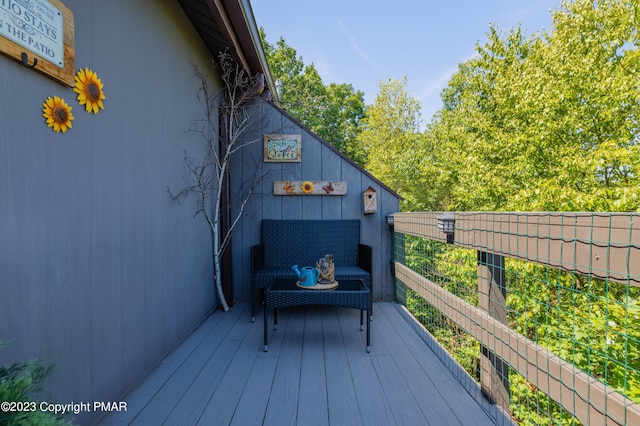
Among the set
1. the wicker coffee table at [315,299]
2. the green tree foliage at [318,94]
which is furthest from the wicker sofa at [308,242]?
the green tree foliage at [318,94]

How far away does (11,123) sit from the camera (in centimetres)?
116

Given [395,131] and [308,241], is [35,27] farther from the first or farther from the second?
[395,131]

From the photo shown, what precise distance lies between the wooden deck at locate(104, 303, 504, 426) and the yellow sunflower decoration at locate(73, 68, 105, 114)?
1.61 meters

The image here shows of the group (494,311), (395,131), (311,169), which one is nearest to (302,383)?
(494,311)

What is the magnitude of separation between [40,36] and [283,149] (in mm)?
2659

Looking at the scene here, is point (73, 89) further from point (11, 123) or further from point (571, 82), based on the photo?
point (571, 82)

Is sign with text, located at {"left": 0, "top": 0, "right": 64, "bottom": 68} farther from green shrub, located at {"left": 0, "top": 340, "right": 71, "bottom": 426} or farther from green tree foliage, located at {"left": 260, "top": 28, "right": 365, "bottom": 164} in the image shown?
green tree foliage, located at {"left": 260, "top": 28, "right": 365, "bottom": 164}

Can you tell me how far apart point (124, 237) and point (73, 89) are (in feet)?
2.68

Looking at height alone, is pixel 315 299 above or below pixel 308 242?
below

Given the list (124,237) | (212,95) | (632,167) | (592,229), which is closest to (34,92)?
(124,237)

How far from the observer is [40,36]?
1254 mm

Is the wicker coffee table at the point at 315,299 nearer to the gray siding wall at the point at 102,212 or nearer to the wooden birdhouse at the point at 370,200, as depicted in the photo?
the gray siding wall at the point at 102,212
